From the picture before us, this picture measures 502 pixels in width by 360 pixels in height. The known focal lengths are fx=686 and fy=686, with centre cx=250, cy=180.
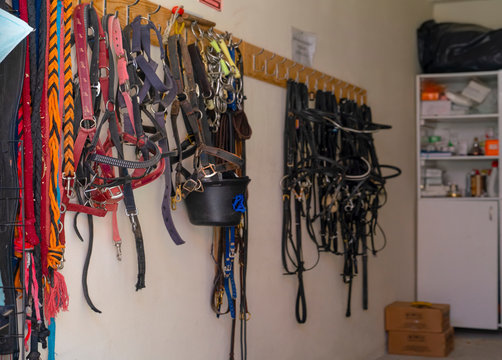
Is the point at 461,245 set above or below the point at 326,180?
below

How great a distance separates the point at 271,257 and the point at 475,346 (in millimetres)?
2690

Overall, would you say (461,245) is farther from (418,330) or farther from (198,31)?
(198,31)

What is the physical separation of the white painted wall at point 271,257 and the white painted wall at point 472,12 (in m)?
0.46

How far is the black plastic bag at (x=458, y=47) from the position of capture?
231 inches

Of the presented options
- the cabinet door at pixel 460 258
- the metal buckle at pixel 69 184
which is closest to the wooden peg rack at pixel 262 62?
the metal buckle at pixel 69 184

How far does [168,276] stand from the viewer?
2.72 meters

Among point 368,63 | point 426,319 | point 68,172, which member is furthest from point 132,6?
point 426,319

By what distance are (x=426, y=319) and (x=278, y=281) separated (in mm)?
1900

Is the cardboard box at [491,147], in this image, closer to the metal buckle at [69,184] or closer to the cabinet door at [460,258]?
the cabinet door at [460,258]

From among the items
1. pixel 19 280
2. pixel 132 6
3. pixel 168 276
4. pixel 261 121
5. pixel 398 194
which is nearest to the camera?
pixel 19 280

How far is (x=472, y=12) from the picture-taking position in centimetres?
645

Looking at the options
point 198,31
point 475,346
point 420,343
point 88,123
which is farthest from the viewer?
point 475,346

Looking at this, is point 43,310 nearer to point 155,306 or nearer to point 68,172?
point 68,172

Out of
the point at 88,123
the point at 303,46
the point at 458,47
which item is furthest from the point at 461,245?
the point at 88,123
